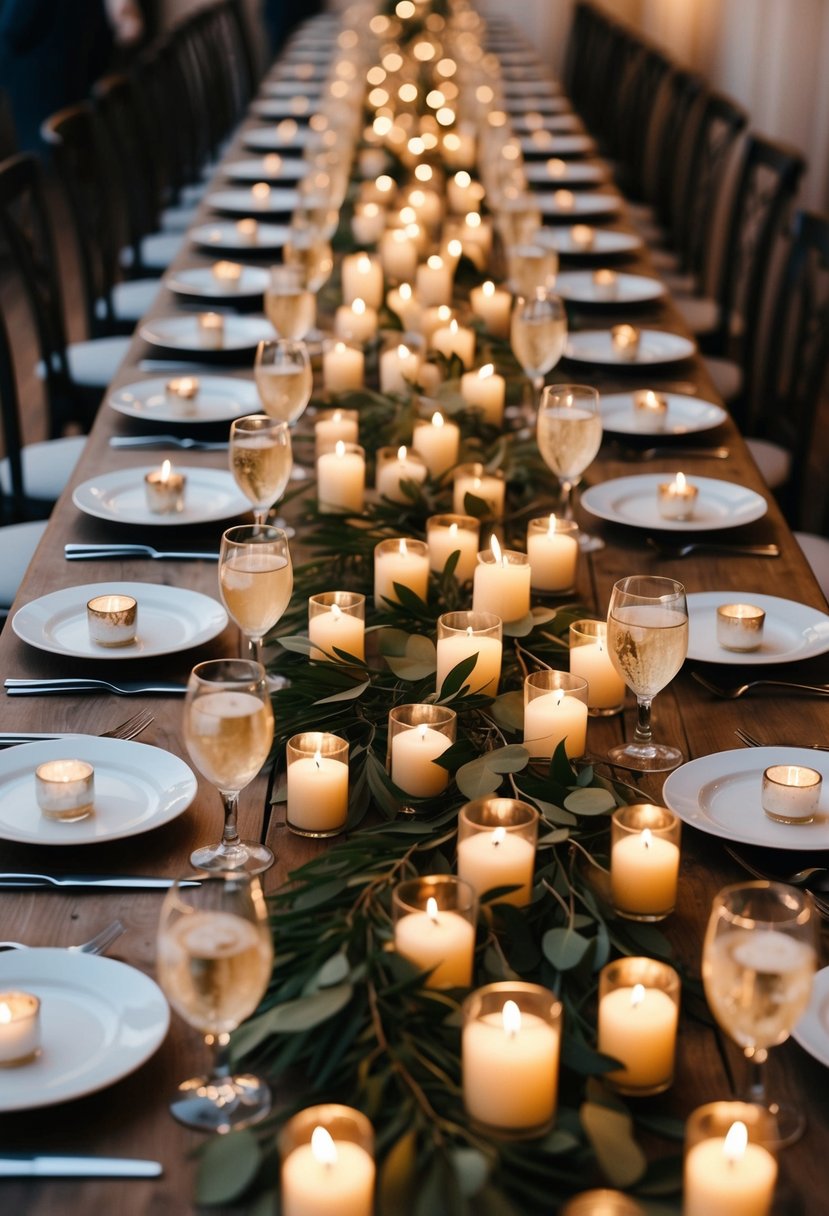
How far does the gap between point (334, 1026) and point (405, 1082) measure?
69 mm

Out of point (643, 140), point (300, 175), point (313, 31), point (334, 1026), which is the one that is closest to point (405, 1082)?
point (334, 1026)

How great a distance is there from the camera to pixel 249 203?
3998 millimetres

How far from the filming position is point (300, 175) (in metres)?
4.38

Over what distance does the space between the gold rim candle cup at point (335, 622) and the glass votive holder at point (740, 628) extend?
1.34 feet

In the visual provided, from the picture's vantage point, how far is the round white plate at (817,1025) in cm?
104

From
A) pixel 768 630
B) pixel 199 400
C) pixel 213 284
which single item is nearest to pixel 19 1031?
pixel 768 630

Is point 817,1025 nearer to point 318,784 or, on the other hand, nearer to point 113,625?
point 318,784

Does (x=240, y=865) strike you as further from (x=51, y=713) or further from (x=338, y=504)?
(x=338, y=504)

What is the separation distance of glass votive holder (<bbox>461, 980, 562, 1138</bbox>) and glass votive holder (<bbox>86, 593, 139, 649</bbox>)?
0.81 metres

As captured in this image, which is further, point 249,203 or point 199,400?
point 249,203

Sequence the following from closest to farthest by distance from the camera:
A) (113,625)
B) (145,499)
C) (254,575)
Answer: (254,575)
(113,625)
(145,499)

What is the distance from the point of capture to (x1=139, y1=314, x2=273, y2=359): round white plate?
107 inches

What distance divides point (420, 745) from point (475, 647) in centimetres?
17

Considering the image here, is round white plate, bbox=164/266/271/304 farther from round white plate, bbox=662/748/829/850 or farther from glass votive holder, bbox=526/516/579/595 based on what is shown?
round white plate, bbox=662/748/829/850
